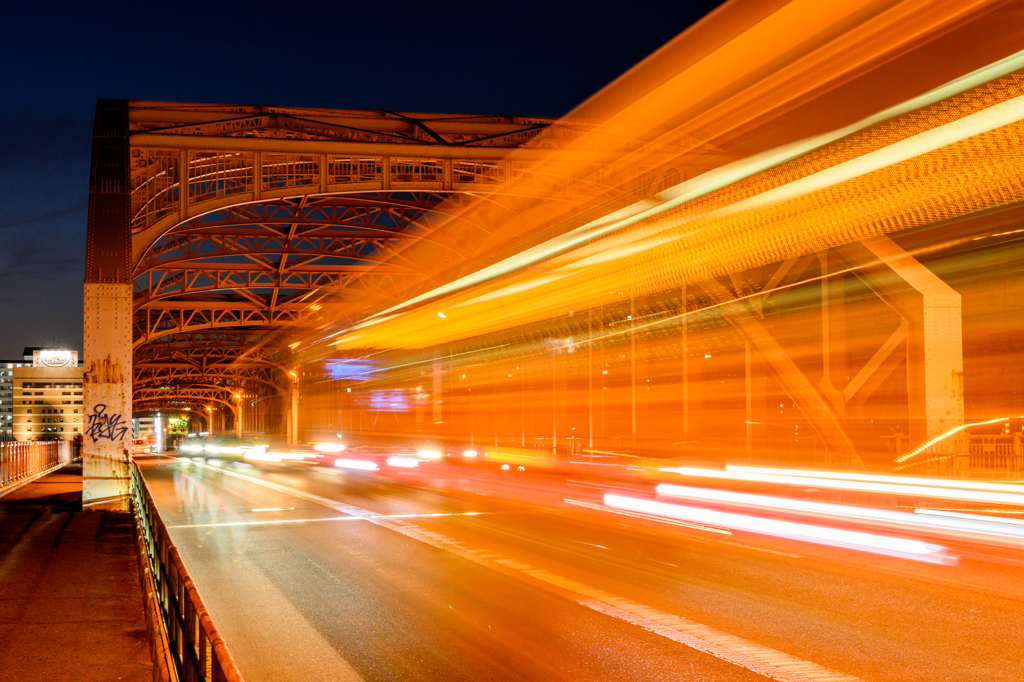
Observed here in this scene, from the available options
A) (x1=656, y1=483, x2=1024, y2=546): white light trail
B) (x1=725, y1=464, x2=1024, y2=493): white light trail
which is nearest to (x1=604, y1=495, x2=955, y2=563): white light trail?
(x1=656, y1=483, x2=1024, y2=546): white light trail

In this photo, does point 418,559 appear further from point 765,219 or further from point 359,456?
point 359,456

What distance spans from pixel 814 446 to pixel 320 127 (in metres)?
14.9

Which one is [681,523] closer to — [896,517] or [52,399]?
[896,517]

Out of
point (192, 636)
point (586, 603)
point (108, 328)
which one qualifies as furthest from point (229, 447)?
point (192, 636)

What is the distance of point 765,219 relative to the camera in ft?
47.6

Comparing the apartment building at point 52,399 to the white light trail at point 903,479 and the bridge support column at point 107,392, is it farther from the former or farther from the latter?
the white light trail at point 903,479

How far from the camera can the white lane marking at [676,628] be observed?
602 cm

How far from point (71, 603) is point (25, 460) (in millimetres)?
24808

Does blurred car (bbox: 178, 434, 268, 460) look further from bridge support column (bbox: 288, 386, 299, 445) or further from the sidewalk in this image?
the sidewalk

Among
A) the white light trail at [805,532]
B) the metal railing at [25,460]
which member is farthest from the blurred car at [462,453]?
the metal railing at [25,460]

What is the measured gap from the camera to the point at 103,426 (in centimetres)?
1866

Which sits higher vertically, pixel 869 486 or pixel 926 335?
pixel 926 335

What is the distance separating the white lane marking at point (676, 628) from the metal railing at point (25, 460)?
1849 centimetres

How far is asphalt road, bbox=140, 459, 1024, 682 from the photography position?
630 cm
